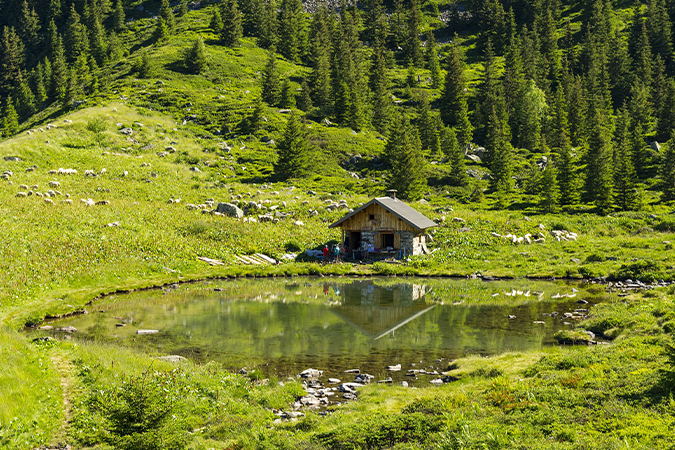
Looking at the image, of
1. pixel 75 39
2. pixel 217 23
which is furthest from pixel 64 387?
pixel 75 39

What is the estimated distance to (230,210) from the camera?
5566 centimetres

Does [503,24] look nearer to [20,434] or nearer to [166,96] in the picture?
[166,96]

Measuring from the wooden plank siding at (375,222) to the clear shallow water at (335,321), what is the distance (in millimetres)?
10618

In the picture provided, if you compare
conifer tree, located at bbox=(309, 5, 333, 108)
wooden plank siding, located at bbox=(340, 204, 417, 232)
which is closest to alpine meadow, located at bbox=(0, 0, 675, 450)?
wooden plank siding, located at bbox=(340, 204, 417, 232)

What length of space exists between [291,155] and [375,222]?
32920mm

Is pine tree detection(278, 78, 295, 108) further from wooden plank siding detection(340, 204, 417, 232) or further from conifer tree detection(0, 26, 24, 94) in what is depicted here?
conifer tree detection(0, 26, 24, 94)

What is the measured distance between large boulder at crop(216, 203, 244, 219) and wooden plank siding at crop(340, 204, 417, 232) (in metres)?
11.9

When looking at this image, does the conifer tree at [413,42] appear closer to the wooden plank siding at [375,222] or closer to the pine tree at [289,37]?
the pine tree at [289,37]

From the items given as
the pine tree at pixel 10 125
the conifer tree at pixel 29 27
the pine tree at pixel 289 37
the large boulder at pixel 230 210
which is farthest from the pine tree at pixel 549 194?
the conifer tree at pixel 29 27

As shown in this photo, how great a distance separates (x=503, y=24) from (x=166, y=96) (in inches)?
4344

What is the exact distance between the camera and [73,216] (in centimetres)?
4419

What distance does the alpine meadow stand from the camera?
13.0 metres

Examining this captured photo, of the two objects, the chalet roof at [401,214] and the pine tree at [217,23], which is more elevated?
the pine tree at [217,23]

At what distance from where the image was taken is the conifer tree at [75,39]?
14750 centimetres
